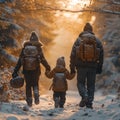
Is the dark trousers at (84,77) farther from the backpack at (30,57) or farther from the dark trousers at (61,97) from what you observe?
the backpack at (30,57)

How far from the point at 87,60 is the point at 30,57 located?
1619 mm

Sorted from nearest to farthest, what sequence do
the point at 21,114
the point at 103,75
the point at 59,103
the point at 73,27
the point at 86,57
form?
the point at 21,114, the point at 86,57, the point at 59,103, the point at 103,75, the point at 73,27

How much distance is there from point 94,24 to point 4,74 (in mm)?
16856

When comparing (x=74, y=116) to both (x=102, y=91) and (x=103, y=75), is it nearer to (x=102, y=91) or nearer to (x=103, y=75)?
(x=102, y=91)

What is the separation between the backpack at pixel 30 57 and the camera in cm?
1198

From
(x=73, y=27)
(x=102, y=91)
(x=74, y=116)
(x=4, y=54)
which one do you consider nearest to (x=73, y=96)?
(x=102, y=91)

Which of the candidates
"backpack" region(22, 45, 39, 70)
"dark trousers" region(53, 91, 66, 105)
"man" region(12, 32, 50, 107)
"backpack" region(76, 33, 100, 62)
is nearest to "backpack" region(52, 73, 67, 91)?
"dark trousers" region(53, 91, 66, 105)

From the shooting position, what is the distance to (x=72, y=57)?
11.7 m

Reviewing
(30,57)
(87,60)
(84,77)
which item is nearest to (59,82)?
(84,77)

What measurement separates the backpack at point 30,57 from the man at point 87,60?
3.50 ft

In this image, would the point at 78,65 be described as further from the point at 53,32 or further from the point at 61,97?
the point at 53,32

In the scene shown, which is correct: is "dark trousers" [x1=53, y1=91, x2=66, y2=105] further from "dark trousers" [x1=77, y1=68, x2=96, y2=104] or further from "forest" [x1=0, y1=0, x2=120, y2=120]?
"forest" [x1=0, y1=0, x2=120, y2=120]

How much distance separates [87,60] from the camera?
37.7 feet

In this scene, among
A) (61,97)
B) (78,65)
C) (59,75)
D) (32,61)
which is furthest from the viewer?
(61,97)
